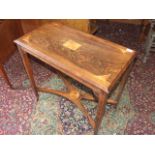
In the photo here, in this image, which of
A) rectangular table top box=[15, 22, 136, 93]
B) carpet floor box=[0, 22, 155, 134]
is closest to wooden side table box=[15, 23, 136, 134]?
rectangular table top box=[15, 22, 136, 93]

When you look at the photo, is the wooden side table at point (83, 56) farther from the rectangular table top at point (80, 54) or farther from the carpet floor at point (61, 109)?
the carpet floor at point (61, 109)

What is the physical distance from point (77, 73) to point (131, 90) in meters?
0.93

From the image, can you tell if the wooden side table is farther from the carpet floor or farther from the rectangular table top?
the carpet floor

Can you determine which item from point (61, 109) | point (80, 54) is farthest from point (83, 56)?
point (61, 109)

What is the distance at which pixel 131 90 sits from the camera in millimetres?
1779

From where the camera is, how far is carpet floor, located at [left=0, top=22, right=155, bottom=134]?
4.93 ft

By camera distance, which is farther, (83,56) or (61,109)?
(61,109)

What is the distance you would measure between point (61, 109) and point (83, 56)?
26.0 inches

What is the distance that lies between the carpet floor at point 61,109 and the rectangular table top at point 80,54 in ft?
2.01

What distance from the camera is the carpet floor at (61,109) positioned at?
59.2 inches

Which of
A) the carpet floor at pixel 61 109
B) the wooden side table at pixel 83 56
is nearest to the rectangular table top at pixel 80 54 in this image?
the wooden side table at pixel 83 56

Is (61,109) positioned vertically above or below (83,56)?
below

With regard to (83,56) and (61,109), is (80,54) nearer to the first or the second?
(83,56)

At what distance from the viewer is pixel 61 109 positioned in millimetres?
1631
